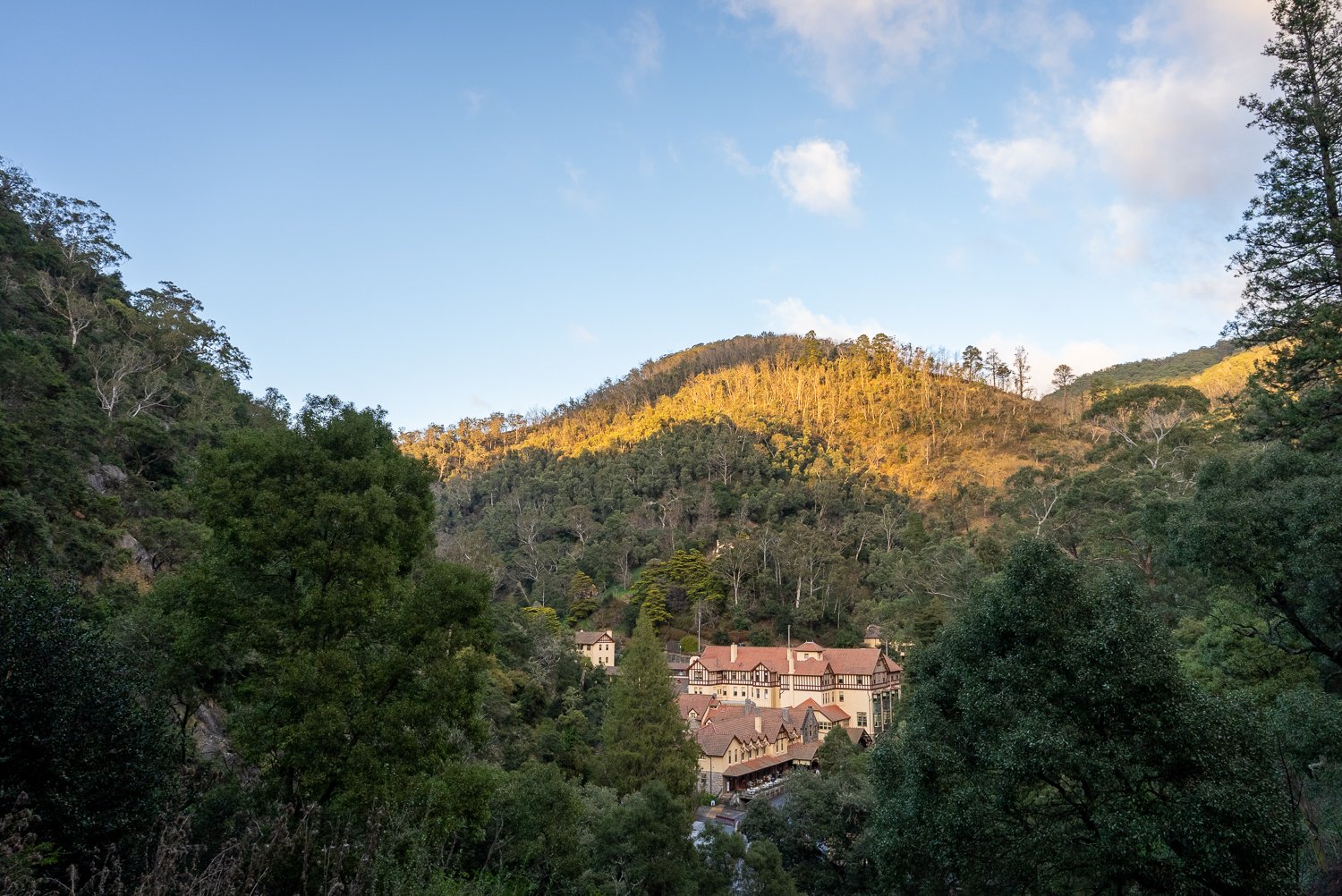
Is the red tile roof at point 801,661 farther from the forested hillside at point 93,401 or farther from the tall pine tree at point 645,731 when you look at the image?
the forested hillside at point 93,401

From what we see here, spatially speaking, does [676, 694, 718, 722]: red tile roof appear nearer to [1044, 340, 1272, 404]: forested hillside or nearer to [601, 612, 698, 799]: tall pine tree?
[601, 612, 698, 799]: tall pine tree

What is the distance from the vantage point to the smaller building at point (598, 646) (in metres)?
49.3

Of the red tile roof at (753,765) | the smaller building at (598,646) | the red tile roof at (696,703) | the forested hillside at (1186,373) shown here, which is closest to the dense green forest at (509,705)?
the red tile roof at (753,765)

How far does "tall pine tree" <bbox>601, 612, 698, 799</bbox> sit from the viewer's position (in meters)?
21.2

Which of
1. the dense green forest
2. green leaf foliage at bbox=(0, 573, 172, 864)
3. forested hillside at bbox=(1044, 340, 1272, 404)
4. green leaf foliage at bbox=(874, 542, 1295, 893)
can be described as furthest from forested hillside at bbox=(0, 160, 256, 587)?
forested hillside at bbox=(1044, 340, 1272, 404)

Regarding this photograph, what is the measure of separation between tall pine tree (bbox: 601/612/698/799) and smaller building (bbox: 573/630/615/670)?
89.9 ft

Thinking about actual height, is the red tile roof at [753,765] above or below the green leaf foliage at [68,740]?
below

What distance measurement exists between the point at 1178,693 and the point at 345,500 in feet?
31.3

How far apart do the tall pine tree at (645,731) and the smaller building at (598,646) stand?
27412 millimetres

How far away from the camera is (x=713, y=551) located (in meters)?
59.8

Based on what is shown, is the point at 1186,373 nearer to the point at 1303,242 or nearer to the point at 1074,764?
the point at 1303,242

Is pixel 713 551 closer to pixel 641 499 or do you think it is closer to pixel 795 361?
pixel 641 499

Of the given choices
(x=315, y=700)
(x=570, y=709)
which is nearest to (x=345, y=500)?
(x=315, y=700)

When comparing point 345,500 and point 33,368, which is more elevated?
point 33,368
